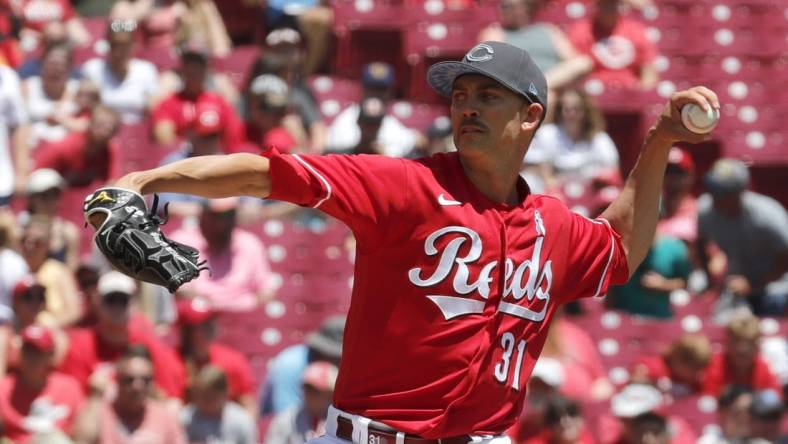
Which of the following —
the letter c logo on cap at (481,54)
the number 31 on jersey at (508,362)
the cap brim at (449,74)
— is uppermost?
the letter c logo on cap at (481,54)

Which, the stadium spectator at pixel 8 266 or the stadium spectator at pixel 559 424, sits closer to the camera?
the stadium spectator at pixel 559 424

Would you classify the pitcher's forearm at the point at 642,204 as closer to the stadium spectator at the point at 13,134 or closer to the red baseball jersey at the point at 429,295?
the red baseball jersey at the point at 429,295

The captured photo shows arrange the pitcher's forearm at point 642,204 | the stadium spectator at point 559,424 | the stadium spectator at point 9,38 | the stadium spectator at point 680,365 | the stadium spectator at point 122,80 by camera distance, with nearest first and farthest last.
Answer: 1. the pitcher's forearm at point 642,204
2. the stadium spectator at point 559,424
3. the stadium spectator at point 680,365
4. the stadium spectator at point 122,80
5. the stadium spectator at point 9,38

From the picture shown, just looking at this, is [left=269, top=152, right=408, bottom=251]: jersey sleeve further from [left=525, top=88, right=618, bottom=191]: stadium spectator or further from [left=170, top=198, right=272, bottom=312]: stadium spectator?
[left=525, top=88, right=618, bottom=191]: stadium spectator

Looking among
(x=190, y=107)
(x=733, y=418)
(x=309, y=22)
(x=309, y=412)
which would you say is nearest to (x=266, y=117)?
(x=190, y=107)

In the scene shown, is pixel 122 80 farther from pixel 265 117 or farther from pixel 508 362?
pixel 508 362

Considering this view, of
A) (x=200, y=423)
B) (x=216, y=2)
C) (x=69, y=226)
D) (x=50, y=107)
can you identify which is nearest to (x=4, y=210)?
(x=69, y=226)

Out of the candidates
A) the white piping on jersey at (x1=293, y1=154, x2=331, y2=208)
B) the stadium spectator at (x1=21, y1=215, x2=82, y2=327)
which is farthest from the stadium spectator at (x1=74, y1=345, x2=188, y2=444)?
the white piping on jersey at (x1=293, y1=154, x2=331, y2=208)

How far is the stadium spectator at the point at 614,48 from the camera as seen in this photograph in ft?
37.8

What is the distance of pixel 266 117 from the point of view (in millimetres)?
10258

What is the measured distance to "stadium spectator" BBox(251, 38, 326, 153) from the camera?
10.5 meters

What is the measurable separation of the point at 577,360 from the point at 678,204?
1767 mm

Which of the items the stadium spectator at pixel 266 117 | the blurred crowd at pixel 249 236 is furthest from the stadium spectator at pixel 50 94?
the stadium spectator at pixel 266 117

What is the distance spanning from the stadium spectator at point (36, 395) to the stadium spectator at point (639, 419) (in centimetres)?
263
